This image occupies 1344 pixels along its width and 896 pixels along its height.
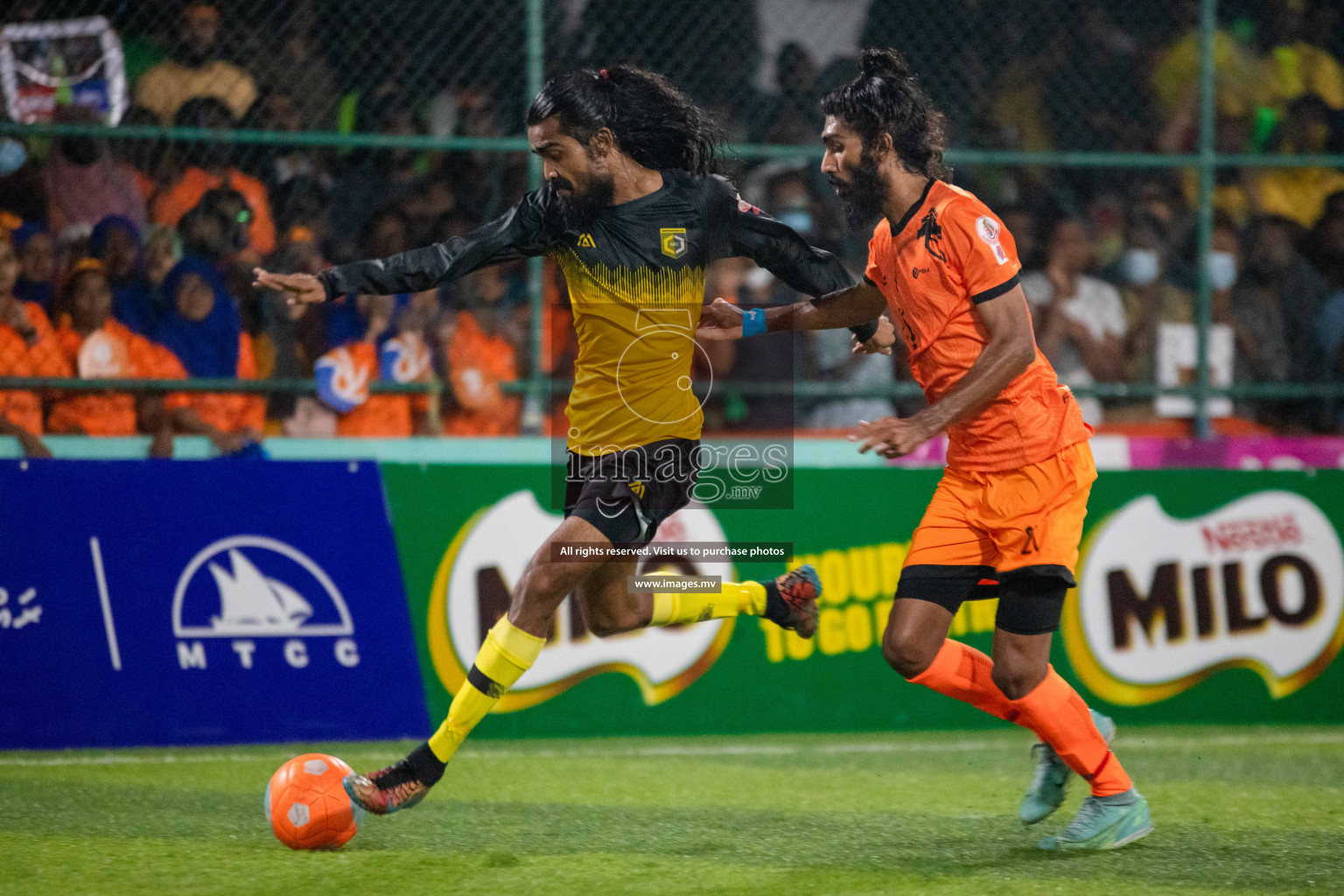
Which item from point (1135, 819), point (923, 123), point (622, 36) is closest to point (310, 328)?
point (622, 36)

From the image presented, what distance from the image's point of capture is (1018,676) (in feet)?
14.3

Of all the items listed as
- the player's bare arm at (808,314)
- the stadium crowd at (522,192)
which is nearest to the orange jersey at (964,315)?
the player's bare arm at (808,314)

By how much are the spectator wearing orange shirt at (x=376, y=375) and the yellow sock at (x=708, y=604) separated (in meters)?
2.34

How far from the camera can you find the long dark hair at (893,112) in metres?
4.36

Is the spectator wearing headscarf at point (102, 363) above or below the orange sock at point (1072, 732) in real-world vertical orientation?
above

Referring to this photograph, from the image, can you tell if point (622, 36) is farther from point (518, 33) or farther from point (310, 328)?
point (310, 328)

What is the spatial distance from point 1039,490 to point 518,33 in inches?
162

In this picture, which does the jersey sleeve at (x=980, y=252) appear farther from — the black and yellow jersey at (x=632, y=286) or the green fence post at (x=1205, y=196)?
the green fence post at (x=1205, y=196)

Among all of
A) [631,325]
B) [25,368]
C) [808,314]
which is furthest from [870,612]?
[25,368]

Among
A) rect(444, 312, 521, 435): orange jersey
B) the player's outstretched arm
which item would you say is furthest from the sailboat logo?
the player's outstretched arm

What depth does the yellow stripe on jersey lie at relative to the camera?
15.3 feet

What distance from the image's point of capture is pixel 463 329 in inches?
292

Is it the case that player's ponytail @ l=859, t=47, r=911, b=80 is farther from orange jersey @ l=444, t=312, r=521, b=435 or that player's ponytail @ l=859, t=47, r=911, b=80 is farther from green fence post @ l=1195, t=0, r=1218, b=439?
green fence post @ l=1195, t=0, r=1218, b=439

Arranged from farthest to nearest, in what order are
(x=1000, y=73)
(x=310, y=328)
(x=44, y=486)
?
1. (x=1000, y=73)
2. (x=310, y=328)
3. (x=44, y=486)
